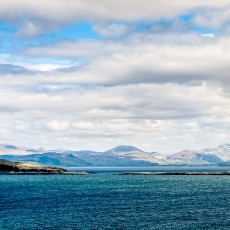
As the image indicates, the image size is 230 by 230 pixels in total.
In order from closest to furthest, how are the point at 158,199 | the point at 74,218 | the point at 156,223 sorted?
1. the point at 156,223
2. the point at 74,218
3. the point at 158,199

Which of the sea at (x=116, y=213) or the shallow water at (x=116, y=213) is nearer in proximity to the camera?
the sea at (x=116, y=213)

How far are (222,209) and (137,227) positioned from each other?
38.7 m

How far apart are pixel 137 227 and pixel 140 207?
111 feet

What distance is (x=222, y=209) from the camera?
122m

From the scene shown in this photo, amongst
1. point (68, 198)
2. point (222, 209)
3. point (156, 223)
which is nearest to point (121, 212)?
point (156, 223)

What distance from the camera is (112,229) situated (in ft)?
302

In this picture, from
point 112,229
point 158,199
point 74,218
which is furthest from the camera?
point 158,199

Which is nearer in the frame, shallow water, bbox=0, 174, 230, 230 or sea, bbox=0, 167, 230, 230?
sea, bbox=0, 167, 230, 230

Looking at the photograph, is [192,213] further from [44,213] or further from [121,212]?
[44,213]

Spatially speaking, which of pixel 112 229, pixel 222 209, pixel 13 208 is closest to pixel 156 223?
pixel 112 229

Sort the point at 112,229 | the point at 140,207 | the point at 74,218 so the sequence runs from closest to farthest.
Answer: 1. the point at 112,229
2. the point at 74,218
3. the point at 140,207

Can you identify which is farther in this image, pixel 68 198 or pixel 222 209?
pixel 68 198

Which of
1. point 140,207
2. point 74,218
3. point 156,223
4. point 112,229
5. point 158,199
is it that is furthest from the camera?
point 158,199

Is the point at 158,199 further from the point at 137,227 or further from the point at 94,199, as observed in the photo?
the point at 137,227
